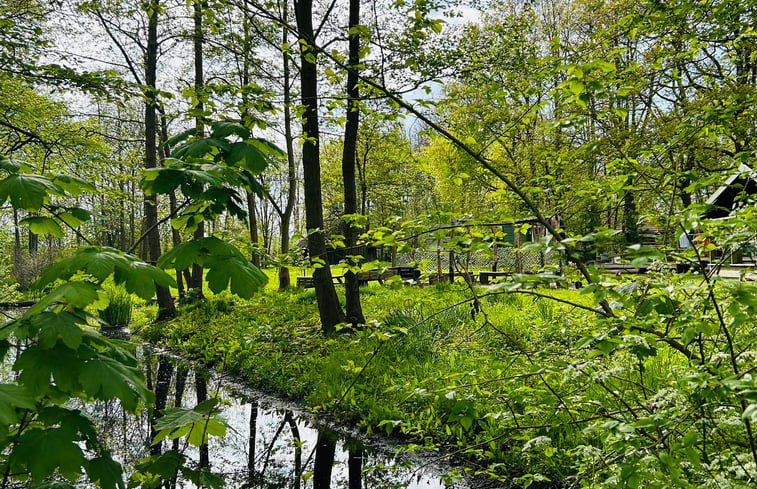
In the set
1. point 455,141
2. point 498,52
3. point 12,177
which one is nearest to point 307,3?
point 498,52

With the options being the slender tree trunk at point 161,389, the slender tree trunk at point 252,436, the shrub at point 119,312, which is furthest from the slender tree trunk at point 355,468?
the shrub at point 119,312

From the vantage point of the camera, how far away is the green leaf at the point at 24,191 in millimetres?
1321

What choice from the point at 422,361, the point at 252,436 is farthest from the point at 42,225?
the point at 422,361

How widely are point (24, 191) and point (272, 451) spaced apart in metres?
3.60

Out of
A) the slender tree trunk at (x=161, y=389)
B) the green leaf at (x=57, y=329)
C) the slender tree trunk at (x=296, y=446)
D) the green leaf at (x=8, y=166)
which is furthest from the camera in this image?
the slender tree trunk at (x=161, y=389)

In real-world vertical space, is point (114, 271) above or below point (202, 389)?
above

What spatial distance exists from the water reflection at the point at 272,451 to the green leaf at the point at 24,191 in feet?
6.55

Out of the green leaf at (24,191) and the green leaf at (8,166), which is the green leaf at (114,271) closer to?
the green leaf at (24,191)

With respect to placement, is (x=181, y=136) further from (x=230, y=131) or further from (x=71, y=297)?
(x=71, y=297)

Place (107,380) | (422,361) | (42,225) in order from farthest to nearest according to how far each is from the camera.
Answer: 1. (422,361)
2. (42,225)
3. (107,380)

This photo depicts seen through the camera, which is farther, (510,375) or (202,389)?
(202,389)

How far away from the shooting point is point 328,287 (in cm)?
744

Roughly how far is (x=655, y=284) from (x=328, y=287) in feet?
19.4

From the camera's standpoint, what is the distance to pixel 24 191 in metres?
1.34
